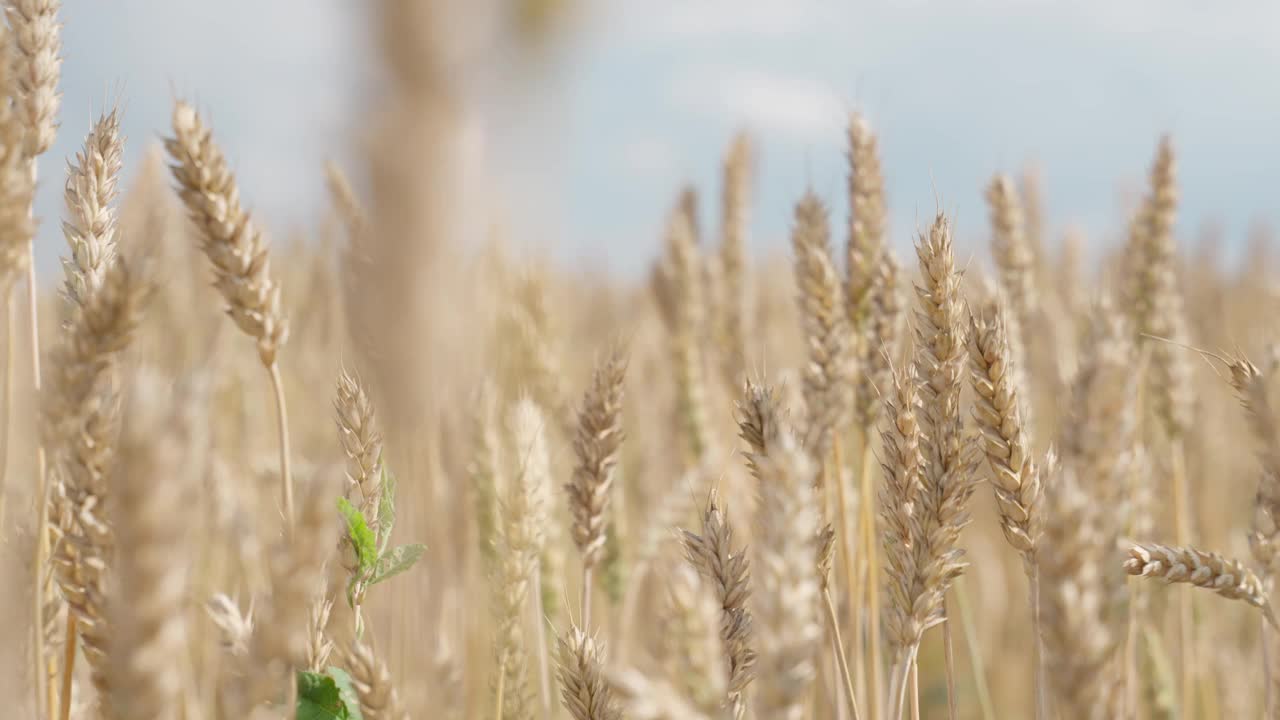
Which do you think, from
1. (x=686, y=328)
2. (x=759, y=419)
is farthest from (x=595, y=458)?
(x=686, y=328)

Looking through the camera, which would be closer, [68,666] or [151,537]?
[151,537]

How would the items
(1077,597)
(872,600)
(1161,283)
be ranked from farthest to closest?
(1161,283) < (872,600) < (1077,597)

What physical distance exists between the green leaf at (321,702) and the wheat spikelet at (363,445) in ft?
0.69

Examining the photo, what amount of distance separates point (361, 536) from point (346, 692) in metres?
0.23

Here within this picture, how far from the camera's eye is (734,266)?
8.98ft

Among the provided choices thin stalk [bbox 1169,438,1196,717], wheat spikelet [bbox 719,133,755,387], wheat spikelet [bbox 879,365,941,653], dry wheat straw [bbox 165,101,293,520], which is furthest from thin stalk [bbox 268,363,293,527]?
thin stalk [bbox 1169,438,1196,717]

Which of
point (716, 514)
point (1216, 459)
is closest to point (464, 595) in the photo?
point (716, 514)

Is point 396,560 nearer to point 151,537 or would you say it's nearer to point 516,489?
point 516,489

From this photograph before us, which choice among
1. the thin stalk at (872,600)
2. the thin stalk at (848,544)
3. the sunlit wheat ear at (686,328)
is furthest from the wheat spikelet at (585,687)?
the sunlit wheat ear at (686,328)

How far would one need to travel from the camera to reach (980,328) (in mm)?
1209

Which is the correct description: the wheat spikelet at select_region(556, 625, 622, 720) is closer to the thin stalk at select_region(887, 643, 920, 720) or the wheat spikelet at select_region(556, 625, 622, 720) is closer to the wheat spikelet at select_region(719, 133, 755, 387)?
the thin stalk at select_region(887, 643, 920, 720)

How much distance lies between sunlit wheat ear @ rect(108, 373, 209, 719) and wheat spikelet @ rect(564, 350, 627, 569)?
0.68 m

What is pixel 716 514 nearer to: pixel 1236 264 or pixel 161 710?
pixel 161 710

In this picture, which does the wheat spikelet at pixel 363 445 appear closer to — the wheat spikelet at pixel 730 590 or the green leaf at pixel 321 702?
the green leaf at pixel 321 702
